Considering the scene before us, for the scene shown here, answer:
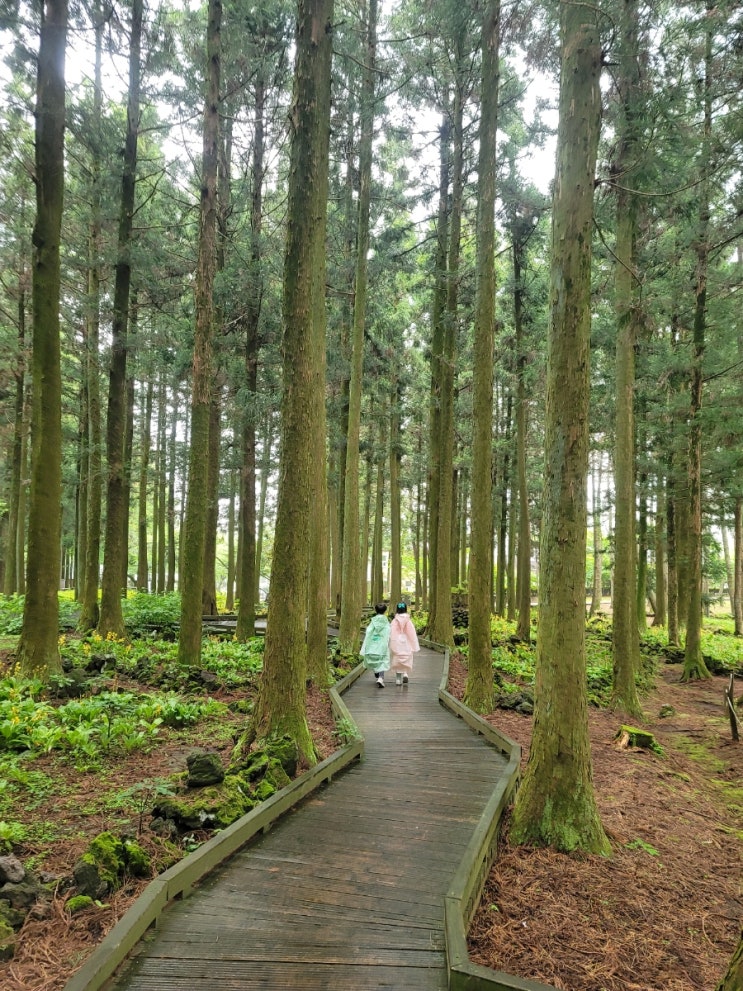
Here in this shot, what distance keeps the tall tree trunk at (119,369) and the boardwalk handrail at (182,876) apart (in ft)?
27.4

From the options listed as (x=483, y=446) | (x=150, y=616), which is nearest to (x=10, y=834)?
(x=483, y=446)

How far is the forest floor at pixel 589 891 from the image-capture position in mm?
3236

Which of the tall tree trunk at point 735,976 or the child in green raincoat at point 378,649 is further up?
the tall tree trunk at point 735,976

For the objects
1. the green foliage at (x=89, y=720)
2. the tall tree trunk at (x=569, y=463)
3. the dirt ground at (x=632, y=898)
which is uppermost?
the tall tree trunk at (x=569, y=463)

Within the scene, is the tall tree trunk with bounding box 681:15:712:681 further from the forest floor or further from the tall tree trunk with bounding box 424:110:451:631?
the forest floor

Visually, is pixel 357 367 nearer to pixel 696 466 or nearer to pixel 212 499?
pixel 212 499

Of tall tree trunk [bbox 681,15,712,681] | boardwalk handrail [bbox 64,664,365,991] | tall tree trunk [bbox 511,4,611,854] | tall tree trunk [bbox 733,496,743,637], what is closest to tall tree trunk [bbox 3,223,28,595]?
tall tree trunk [bbox 511,4,611,854]

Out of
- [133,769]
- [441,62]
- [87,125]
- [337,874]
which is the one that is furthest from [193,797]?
[441,62]

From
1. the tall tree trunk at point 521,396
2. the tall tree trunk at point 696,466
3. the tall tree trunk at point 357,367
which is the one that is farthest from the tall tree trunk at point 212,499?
the tall tree trunk at point 696,466

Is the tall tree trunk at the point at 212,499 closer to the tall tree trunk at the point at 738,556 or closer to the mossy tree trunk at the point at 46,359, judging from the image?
the mossy tree trunk at the point at 46,359

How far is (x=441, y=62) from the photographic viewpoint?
13266 millimetres

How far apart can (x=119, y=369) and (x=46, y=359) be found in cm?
449

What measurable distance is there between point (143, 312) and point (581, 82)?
56.9 feet

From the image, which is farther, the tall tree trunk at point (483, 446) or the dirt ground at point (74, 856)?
the tall tree trunk at point (483, 446)
